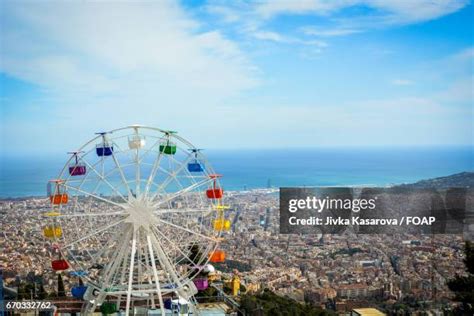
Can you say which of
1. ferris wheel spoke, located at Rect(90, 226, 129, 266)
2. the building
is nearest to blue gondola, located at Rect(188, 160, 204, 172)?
ferris wheel spoke, located at Rect(90, 226, 129, 266)

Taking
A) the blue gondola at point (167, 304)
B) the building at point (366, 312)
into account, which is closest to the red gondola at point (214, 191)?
the blue gondola at point (167, 304)

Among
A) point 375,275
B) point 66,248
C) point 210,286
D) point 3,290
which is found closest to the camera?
point 66,248

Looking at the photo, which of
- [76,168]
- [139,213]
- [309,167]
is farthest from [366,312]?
[309,167]

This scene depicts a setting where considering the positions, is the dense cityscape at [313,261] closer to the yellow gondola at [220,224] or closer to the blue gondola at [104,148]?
the yellow gondola at [220,224]

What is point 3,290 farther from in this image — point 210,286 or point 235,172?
point 235,172

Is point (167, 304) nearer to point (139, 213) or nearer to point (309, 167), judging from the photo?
point (139, 213)

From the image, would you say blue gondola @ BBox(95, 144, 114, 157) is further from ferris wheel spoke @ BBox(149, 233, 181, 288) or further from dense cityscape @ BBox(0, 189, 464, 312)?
dense cityscape @ BBox(0, 189, 464, 312)

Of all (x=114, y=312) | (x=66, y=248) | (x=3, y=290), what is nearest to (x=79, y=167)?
(x=66, y=248)
